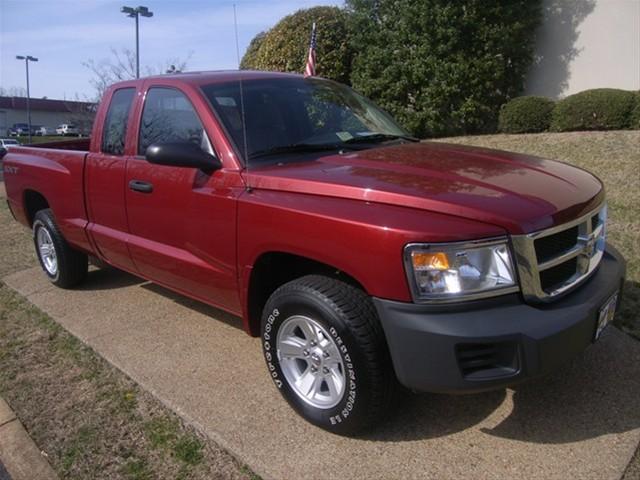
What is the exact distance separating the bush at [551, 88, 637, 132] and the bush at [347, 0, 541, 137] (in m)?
1.43

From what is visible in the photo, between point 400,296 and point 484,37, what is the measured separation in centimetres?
909

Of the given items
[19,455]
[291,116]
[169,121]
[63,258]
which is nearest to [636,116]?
[291,116]

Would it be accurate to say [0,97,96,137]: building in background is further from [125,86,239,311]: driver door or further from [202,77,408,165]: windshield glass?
[202,77,408,165]: windshield glass

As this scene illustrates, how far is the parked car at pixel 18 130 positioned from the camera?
59688 mm

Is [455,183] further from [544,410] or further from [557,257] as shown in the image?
[544,410]

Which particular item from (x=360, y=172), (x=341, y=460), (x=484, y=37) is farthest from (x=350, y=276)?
(x=484, y=37)

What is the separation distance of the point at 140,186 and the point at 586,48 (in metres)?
9.80

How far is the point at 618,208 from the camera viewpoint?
262 inches

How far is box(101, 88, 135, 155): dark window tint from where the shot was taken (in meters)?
4.24

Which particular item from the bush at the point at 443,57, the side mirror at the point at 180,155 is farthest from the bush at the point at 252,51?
the side mirror at the point at 180,155

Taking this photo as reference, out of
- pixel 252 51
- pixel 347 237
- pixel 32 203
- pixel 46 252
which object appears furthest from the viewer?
pixel 252 51

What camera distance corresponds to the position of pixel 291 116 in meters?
3.65

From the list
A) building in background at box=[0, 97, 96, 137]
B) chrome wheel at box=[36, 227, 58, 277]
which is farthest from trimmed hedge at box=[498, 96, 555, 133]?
building in background at box=[0, 97, 96, 137]

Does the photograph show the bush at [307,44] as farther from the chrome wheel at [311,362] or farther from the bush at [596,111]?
the chrome wheel at [311,362]
